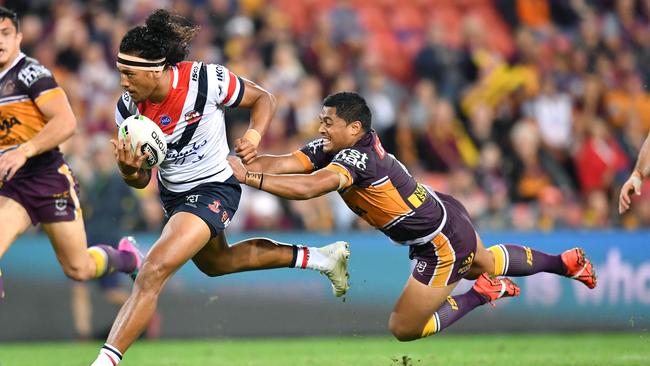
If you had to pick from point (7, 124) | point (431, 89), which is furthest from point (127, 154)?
point (431, 89)

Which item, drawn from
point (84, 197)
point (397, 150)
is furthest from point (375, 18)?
point (84, 197)

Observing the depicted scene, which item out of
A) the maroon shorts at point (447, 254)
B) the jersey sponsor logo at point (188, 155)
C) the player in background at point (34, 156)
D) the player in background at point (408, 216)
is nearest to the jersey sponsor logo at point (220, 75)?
the jersey sponsor logo at point (188, 155)

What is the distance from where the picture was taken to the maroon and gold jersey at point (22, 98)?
827 cm

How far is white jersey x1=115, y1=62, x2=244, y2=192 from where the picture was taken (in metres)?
7.59

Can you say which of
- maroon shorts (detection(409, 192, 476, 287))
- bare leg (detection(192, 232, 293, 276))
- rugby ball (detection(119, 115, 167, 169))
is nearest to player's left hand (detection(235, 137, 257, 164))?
rugby ball (detection(119, 115, 167, 169))

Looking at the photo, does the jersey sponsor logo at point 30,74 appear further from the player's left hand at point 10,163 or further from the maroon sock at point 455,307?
the maroon sock at point 455,307

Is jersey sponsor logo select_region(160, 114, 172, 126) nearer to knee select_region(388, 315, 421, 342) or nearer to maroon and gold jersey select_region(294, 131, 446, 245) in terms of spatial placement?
maroon and gold jersey select_region(294, 131, 446, 245)

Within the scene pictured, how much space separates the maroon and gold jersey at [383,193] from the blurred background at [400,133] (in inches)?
165

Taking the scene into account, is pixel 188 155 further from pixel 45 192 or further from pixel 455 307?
pixel 455 307

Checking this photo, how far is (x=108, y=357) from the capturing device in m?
6.82

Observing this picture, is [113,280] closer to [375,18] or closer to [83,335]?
[83,335]

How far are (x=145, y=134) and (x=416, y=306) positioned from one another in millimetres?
2560

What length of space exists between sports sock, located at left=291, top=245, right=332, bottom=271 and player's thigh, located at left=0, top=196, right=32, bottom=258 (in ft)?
7.25

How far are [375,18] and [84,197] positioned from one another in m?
6.34
